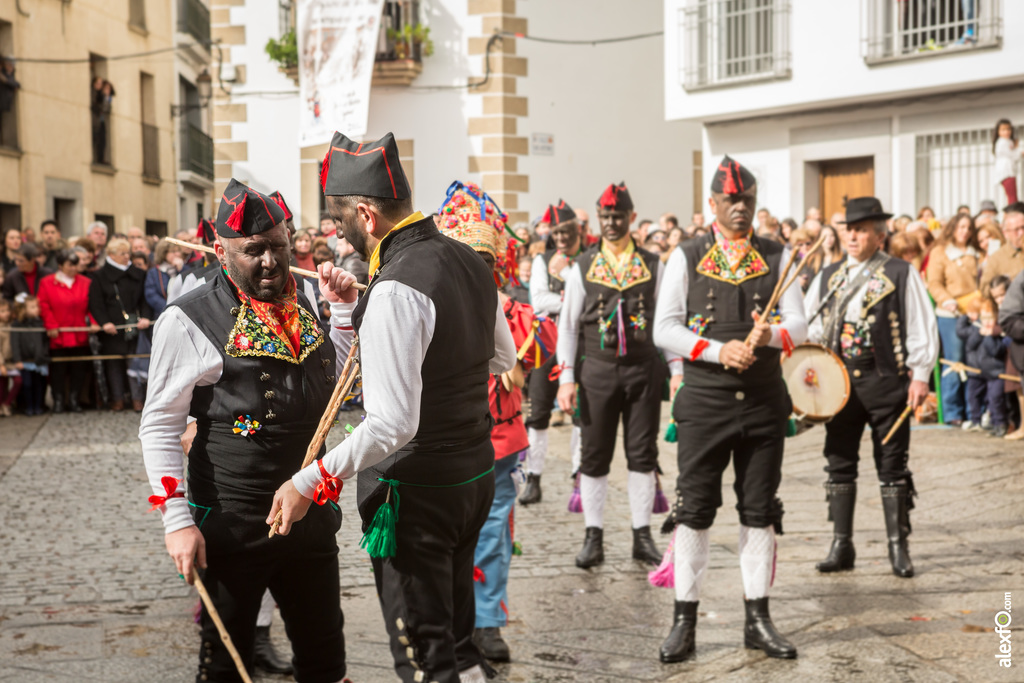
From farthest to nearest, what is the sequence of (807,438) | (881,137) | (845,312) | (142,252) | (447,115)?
(447,115)
(881,137)
(142,252)
(807,438)
(845,312)

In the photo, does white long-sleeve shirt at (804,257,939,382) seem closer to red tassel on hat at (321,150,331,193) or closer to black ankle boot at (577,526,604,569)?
black ankle boot at (577,526,604,569)

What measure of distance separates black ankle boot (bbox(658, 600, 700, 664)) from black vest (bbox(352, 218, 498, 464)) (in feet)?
6.61

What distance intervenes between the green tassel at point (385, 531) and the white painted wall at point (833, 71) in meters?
15.7

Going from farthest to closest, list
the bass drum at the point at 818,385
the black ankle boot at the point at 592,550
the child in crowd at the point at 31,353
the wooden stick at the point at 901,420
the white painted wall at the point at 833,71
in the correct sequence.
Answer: the white painted wall at the point at 833,71
the child in crowd at the point at 31,353
the black ankle boot at the point at 592,550
the wooden stick at the point at 901,420
the bass drum at the point at 818,385

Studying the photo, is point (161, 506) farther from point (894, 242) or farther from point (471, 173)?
point (471, 173)

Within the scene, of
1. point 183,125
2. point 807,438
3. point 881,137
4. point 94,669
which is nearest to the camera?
point 94,669

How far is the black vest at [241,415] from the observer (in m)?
3.85

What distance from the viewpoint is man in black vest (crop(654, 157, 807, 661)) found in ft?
17.6

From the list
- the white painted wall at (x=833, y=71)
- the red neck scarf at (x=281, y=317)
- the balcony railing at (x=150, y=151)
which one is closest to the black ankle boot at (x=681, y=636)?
the red neck scarf at (x=281, y=317)

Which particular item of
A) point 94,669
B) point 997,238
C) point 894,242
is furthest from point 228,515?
point 997,238

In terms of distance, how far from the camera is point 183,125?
33.4m

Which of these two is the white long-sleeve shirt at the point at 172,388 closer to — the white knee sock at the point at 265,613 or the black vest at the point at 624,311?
the white knee sock at the point at 265,613

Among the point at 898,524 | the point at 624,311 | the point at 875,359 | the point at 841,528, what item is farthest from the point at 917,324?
the point at 624,311

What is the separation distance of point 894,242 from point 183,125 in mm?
25592
